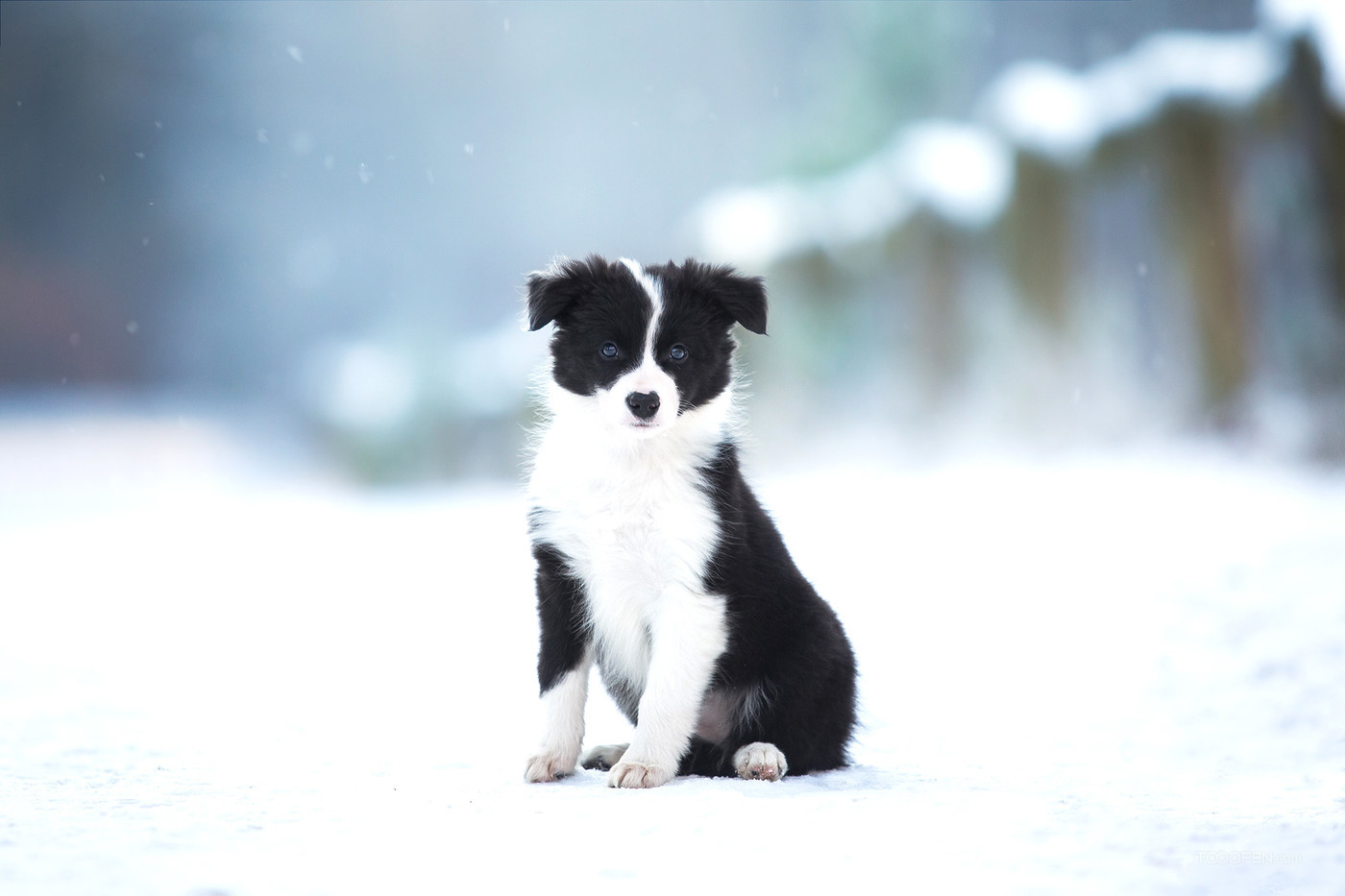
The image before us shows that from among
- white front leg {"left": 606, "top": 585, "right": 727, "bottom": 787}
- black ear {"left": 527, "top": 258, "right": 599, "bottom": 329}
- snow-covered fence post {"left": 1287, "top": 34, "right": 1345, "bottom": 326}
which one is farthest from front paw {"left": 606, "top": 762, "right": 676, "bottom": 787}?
snow-covered fence post {"left": 1287, "top": 34, "right": 1345, "bottom": 326}

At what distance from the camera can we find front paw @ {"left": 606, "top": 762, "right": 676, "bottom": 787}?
250 centimetres

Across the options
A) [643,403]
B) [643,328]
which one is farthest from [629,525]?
[643,328]

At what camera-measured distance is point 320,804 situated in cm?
254

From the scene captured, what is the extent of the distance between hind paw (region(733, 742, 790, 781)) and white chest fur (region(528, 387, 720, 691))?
0.27 metres

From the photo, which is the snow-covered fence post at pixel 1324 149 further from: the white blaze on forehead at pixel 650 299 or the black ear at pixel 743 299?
the white blaze on forehead at pixel 650 299

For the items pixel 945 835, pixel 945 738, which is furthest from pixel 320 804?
pixel 945 738

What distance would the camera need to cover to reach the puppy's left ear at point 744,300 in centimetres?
279

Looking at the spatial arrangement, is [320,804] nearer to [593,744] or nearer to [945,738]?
[593,744]

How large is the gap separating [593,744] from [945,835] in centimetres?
102

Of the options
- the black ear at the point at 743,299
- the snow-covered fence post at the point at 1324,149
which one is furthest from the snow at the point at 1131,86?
the black ear at the point at 743,299

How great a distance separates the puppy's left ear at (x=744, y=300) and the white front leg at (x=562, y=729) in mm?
811

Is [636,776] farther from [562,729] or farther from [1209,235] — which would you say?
[1209,235]

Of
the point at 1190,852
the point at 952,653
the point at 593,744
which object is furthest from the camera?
the point at 952,653

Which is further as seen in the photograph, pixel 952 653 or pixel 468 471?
pixel 468 471
